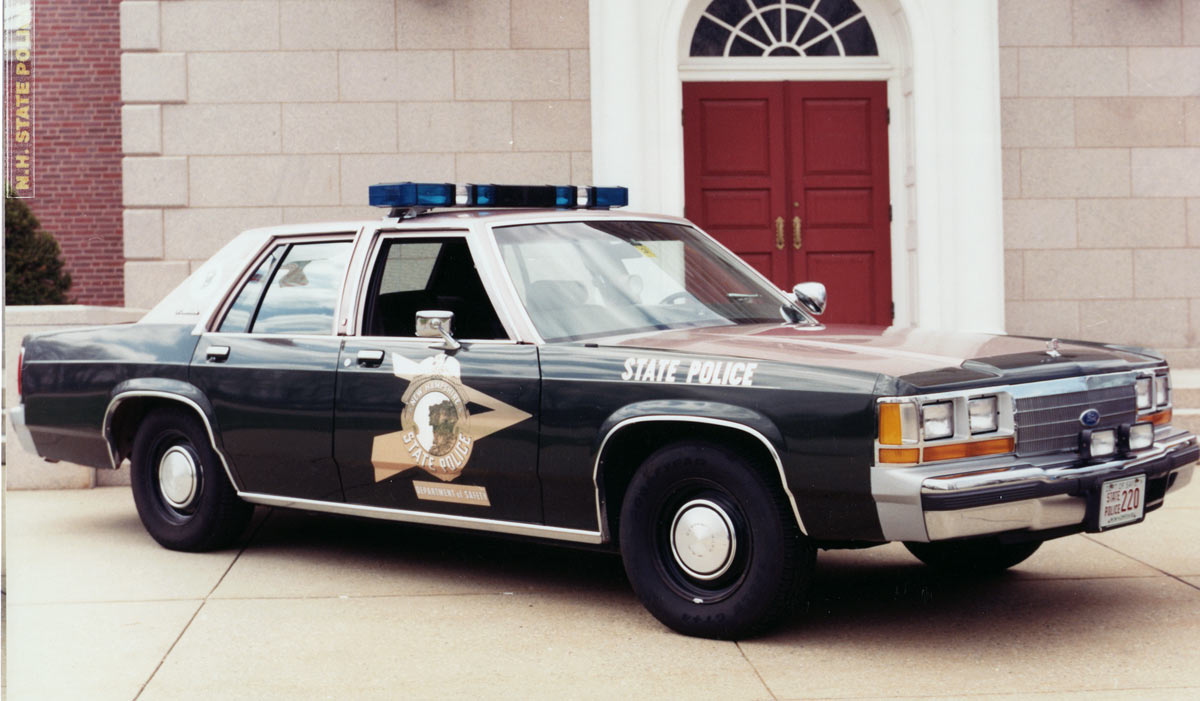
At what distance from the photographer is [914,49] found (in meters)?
11.5

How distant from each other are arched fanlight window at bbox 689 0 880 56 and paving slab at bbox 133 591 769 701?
6.93 m

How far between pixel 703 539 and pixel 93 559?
134 inches

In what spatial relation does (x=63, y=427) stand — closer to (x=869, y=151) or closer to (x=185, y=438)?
(x=185, y=438)

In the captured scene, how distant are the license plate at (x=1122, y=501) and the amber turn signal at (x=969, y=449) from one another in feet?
1.26

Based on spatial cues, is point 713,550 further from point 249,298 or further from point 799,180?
point 799,180


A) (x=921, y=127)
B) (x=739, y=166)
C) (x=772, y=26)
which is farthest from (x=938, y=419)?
(x=772, y=26)

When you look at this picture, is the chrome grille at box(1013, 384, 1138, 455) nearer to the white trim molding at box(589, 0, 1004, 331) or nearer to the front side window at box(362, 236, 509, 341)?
the front side window at box(362, 236, 509, 341)

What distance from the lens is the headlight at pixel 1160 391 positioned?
5.55 m

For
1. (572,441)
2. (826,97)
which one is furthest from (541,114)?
(572,441)

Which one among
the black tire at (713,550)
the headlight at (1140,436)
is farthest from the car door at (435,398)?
the headlight at (1140,436)

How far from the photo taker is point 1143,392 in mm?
5449

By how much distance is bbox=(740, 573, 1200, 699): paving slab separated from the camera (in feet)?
15.1

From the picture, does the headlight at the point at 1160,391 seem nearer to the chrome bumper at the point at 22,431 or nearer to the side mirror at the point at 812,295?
the side mirror at the point at 812,295

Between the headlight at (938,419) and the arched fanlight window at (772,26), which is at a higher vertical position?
the arched fanlight window at (772,26)
